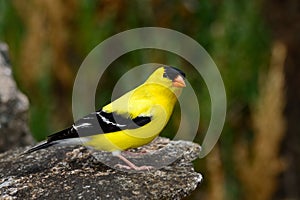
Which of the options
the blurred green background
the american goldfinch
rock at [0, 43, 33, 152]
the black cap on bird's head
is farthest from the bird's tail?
the blurred green background

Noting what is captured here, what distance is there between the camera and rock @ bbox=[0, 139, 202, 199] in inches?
88.8

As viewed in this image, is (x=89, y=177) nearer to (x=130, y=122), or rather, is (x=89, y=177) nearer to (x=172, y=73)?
(x=130, y=122)

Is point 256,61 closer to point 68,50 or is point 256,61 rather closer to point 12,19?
point 68,50

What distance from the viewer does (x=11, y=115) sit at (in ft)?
9.96

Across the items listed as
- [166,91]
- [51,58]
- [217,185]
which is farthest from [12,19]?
[166,91]

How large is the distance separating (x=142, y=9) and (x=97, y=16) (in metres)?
0.29

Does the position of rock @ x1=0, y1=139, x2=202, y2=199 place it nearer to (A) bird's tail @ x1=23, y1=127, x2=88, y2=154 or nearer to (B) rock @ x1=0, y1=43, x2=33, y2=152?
(A) bird's tail @ x1=23, y1=127, x2=88, y2=154

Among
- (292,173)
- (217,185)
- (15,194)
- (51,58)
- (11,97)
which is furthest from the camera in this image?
(292,173)

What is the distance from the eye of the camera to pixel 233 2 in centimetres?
433

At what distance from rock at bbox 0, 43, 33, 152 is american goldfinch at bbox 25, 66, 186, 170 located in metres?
0.62

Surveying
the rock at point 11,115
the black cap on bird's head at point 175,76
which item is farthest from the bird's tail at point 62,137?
the rock at point 11,115

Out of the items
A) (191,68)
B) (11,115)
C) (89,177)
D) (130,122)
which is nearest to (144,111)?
(130,122)

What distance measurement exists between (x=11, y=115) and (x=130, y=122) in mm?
820

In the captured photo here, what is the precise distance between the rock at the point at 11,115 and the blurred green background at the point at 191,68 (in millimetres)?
645
